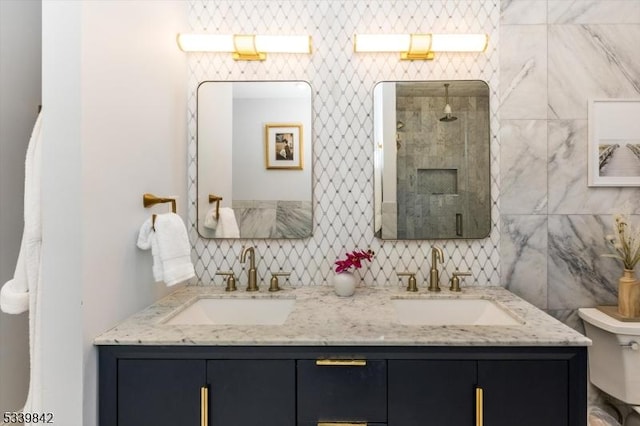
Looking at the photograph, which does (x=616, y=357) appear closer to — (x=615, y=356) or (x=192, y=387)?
(x=615, y=356)

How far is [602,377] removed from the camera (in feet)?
5.12

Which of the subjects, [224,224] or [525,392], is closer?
[525,392]

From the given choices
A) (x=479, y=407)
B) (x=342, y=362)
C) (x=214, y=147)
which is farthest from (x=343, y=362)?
(x=214, y=147)

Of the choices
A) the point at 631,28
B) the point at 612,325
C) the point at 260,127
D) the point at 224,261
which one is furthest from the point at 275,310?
the point at 631,28

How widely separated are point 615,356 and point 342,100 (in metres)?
1.60

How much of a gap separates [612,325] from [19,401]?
2558 millimetres

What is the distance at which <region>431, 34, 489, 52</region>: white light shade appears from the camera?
1.63 metres

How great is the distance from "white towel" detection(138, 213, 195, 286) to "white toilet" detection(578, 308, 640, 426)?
5.63 feet

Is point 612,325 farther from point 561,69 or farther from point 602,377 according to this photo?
point 561,69

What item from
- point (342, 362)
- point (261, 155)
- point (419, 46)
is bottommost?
point (342, 362)

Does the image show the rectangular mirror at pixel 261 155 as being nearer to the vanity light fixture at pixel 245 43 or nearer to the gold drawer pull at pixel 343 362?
the vanity light fixture at pixel 245 43

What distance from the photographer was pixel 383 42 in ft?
5.40

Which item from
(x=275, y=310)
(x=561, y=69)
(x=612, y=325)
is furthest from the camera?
(x=561, y=69)

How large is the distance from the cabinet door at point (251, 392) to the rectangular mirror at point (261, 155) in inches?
29.2
